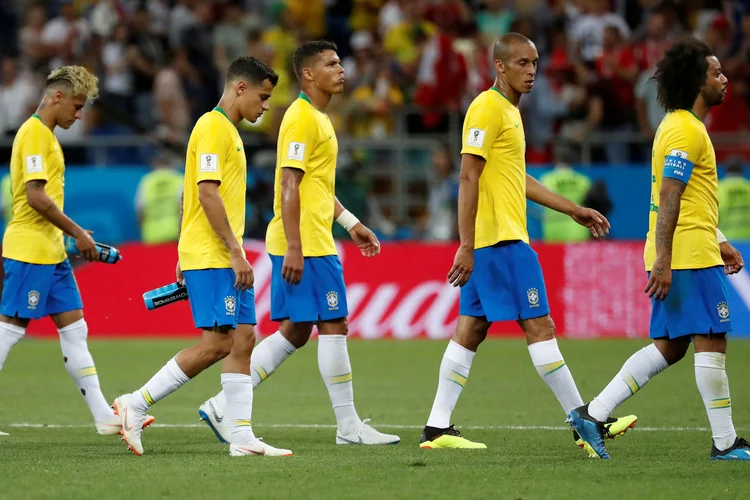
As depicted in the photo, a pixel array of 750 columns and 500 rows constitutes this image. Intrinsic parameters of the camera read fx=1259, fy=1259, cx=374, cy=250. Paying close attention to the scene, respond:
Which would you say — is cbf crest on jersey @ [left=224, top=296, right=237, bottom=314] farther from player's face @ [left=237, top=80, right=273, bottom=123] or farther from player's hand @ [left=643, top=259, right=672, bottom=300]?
player's hand @ [left=643, top=259, right=672, bottom=300]

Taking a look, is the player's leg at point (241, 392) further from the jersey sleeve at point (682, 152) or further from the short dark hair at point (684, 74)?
the short dark hair at point (684, 74)

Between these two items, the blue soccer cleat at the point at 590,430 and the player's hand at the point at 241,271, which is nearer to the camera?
the player's hand at the point at 241,271

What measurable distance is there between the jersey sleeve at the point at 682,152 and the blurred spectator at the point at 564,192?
9.90 metres

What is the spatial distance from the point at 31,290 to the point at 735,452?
4913 millimetres

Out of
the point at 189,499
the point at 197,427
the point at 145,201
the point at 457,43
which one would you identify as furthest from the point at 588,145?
the point at 189,499

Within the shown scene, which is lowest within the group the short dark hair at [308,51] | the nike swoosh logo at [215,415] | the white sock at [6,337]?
the nike swoosh logo at [215,415]

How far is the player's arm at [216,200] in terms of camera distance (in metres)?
7.51

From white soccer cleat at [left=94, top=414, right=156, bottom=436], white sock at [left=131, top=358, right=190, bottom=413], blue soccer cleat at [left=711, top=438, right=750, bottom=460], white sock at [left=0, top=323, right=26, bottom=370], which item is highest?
white sock at [left=0, top=323, right=26, bottom=370]

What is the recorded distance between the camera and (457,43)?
20484 mm

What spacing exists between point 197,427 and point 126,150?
11.1m

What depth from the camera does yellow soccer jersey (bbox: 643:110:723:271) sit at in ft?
24.6

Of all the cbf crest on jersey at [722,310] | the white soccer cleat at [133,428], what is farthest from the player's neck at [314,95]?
the cbf crest on jersey at [722,310]

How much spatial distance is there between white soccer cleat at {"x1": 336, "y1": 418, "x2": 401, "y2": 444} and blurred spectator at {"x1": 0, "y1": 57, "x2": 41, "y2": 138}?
13383 mm

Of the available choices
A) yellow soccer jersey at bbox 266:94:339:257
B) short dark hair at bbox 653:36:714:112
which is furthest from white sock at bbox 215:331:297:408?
short dark hair at bbox 653:36:714:112
